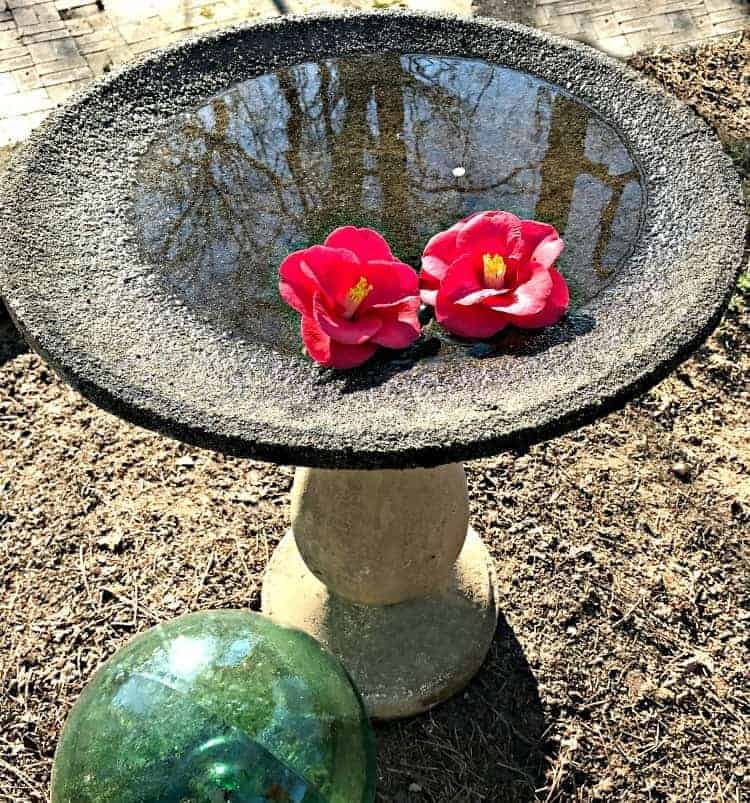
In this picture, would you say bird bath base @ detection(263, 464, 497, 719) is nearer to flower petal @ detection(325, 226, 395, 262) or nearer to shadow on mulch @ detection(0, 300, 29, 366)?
flower petal @ detection(325, 226, 395, 262)

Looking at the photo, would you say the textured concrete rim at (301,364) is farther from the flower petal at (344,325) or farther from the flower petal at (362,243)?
the flower petal at (362,243)

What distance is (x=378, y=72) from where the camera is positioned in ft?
8.20

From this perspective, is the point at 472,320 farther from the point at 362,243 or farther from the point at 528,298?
the point at 362,243

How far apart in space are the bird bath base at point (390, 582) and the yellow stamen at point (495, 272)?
602 mm

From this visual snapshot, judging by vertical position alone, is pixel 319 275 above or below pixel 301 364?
above

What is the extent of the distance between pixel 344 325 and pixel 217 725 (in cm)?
77

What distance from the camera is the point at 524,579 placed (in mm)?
3016

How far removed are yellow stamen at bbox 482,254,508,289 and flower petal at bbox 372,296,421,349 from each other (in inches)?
5.9

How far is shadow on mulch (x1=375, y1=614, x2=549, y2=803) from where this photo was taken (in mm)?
2574

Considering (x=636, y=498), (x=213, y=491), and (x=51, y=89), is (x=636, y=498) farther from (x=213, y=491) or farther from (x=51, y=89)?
(x=51, y=89)

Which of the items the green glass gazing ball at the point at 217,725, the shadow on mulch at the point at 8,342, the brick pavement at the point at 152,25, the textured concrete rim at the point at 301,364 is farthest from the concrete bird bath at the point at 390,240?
the brick pavement at the point at 152,25

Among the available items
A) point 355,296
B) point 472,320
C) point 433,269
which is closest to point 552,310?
point 472,320

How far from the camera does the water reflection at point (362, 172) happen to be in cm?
194

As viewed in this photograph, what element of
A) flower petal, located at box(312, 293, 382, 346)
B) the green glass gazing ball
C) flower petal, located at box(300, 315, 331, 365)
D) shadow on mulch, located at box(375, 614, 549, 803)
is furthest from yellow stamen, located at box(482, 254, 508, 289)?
shadow on mulch, located at box(375, 614, 549, 803)
